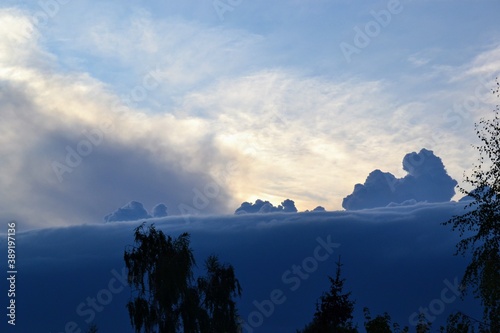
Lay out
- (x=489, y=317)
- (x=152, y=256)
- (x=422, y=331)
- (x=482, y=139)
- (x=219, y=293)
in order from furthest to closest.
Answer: (x=219, y=293) < (x=152, y=256) < (x=422, y=331) < (x=482, y=139) < (x=489, y=317)

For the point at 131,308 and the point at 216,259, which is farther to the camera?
the point at 216,259

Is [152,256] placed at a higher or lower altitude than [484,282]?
higher

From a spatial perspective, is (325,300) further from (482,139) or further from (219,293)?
A: (482,139)

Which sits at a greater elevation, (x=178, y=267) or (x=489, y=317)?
(x=178, y=267)

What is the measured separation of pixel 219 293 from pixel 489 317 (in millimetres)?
28241

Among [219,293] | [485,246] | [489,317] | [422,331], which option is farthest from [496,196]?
[219,293]

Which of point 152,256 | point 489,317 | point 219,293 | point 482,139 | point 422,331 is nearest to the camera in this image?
point 489,317

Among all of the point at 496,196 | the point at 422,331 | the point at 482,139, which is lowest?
the point at 422,331

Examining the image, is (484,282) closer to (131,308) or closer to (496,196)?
(496,196)

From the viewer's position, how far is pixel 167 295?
4050 centimetres

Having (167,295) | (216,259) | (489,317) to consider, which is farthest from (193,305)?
(489,317)

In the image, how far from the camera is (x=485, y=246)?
68.2 feet

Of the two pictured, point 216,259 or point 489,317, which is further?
point 216,259

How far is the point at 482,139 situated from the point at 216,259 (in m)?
30.3
